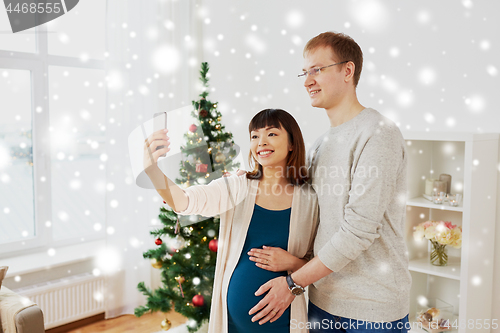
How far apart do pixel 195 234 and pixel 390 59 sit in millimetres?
1613

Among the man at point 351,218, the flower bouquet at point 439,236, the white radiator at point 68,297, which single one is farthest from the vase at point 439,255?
the white radiator at point 68,297

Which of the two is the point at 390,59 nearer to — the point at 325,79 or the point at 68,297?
the point at 325,79

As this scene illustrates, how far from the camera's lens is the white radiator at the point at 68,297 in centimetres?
276

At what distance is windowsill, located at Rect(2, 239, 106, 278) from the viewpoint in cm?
277

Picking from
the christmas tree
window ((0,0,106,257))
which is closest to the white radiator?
Result: window ((0,0,106,257))

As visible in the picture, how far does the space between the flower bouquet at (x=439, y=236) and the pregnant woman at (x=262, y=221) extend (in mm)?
834

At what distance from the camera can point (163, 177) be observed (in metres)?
1.24

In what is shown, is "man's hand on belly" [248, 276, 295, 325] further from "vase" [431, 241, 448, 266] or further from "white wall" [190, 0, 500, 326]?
"white wall" [190, 0, 500, 326]

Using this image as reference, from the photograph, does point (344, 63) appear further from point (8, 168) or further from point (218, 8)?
point (8, 168)

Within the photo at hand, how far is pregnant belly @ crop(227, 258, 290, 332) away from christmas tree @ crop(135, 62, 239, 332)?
946 millimetres

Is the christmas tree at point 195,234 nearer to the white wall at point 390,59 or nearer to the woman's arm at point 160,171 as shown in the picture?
the white wall at point 390,59

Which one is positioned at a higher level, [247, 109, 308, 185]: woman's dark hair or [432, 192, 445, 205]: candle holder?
[247, 109, 308, 185]: woman's dark hair

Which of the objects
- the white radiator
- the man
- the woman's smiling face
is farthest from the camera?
the white radiator

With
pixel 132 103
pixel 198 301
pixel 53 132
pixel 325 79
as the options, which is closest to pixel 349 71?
pixel 325 79
